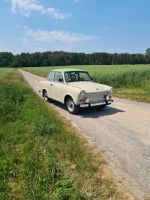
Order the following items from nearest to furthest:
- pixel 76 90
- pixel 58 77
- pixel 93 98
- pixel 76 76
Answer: pixel 76 90 < pixel 93 98 < pixel 76 76 < pixel 58 77

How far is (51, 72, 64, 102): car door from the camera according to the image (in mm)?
11009

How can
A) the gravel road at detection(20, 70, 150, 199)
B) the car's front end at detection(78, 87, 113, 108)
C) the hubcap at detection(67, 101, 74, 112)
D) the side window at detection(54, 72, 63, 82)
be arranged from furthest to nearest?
the side window at detection(54, 72, 63, 82) < the hubcap at detection(67, 101, 74, 112) < the car's front end at detection(78, 87, 113, 108) < the gravel road at detection(20, 70, 150, 199)

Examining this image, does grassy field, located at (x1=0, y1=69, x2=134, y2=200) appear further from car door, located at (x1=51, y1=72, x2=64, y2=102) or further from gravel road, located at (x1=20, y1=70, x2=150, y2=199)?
car door, located at (x1=51, y1=72, x2=64, y2=102)

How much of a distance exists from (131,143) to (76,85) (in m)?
4.39

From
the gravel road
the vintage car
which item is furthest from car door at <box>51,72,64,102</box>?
the gravel road

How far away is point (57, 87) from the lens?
11258mm

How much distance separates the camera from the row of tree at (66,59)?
4072 inches

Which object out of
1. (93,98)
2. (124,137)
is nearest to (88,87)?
(93,98)

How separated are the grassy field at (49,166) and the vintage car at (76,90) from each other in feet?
6.18

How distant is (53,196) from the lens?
13.1 feet

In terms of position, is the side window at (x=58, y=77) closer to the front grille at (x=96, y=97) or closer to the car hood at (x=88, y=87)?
the car hood at (x=88, y=87)

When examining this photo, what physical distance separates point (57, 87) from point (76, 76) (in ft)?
3.24

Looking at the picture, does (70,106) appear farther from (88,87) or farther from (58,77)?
(58,77)

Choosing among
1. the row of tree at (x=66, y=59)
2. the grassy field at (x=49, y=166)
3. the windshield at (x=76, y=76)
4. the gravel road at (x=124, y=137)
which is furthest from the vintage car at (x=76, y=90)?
the row of tree at (x=66, y=59)
